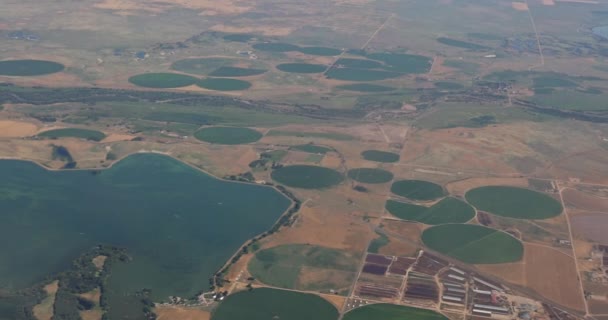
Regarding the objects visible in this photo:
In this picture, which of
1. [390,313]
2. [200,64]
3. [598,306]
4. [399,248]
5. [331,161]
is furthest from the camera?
[200,64]

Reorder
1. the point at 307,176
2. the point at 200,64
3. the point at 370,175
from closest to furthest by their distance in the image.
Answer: the point at 307,176
the point at 370,175
the point at 200,64

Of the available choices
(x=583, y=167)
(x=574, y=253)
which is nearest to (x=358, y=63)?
(x=583, y=167)

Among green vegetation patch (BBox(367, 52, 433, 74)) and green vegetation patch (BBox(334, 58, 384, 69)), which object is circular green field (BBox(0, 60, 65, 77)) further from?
green vegetation patch (BBox(367, 52, 433, 74))

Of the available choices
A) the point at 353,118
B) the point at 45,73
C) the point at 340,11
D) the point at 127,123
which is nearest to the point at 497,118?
the point at 353,118

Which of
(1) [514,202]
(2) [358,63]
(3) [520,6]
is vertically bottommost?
(1) [514,202]

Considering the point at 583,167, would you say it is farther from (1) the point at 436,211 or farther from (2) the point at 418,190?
(1) the point at 436,211

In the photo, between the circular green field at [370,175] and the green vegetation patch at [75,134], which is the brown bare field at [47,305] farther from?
the circular green field at [370,175]

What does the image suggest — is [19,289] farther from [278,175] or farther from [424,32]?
[424,32]
